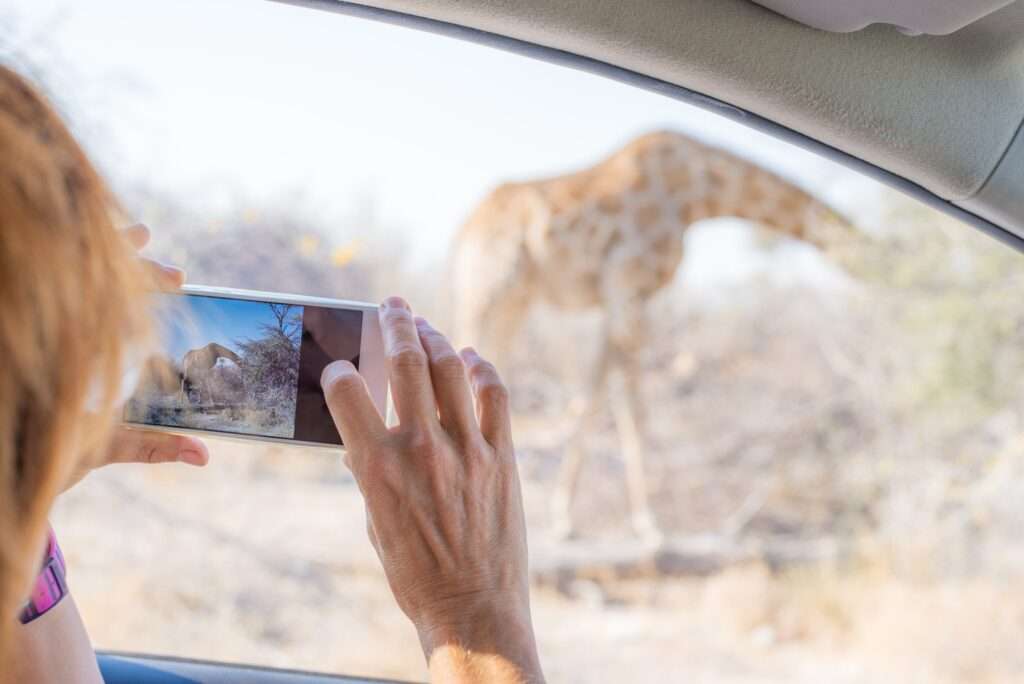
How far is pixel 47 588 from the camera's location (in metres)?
0.65

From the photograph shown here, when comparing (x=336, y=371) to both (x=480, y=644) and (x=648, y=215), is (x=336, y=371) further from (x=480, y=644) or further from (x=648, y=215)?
(x=648, y=215)

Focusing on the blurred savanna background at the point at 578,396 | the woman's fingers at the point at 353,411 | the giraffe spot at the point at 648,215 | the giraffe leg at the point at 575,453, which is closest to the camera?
the woman's fingers at the point at 353,411

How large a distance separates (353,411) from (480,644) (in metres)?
0.16

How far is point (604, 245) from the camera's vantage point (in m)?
3.78

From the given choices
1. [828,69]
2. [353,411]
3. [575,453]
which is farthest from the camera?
[575,453]

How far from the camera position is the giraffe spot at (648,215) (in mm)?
3754

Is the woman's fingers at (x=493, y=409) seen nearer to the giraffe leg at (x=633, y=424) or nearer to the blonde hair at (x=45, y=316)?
the blonde hair at (x=45, y=316)

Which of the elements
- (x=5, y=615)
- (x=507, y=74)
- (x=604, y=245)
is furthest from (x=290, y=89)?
(x=5, y=615)

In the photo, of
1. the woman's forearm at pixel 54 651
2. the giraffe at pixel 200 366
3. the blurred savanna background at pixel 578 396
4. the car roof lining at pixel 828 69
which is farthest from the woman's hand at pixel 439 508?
the blurred savanna background at pixel 578 396

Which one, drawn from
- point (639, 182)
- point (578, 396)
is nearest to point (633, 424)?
point (578, 396)

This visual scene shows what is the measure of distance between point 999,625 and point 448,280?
2.32 m

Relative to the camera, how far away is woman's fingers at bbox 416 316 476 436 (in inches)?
23.9

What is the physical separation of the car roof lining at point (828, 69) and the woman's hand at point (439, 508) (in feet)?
1.16

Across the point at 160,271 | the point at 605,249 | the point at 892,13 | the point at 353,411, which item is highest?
the point at 605,249
